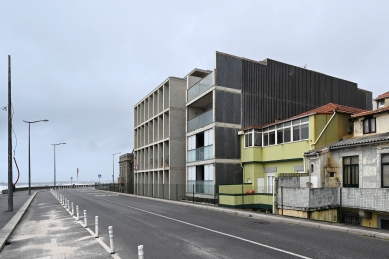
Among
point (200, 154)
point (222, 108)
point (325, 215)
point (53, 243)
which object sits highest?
point (222, 108)

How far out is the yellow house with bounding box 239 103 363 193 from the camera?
2117 cm

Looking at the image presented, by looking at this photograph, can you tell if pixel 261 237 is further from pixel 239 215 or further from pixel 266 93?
pixel 266 93

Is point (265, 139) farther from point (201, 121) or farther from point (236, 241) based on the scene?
point (236, 241)

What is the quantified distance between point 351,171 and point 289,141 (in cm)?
556

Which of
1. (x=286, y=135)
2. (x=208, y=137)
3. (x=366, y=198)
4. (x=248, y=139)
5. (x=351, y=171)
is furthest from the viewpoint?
(x=208, y=137)

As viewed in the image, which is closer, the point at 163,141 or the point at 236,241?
the point at 236,241

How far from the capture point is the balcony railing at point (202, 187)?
89.2 feet

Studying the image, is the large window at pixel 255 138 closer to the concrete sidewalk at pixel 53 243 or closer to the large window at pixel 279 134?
the large window at pixel 279 134

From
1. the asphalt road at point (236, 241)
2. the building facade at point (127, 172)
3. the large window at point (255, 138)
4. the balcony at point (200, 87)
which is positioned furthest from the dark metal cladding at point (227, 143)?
the building facade at point (127, 172)

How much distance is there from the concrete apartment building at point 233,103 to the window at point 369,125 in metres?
10.4

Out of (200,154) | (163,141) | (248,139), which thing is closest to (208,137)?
(200,154)

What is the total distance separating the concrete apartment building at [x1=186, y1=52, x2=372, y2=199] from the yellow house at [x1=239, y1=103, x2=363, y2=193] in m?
1.66

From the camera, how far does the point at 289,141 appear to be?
23297mm

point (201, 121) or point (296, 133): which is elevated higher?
point (201, 121)
